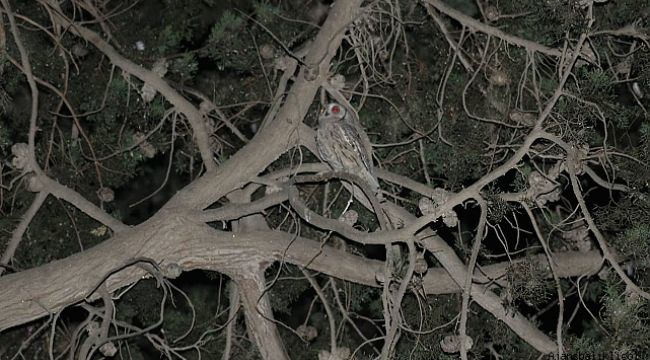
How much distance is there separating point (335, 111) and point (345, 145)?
213 millimetres

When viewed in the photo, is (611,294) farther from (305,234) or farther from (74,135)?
(74,135)

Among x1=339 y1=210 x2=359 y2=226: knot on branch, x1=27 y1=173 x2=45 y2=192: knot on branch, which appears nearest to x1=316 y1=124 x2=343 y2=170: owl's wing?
x1=339 y1=210 x2=359 y2=226: knot on branch

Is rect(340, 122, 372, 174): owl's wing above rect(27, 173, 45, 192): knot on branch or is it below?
below

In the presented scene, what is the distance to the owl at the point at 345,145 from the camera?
181 inches

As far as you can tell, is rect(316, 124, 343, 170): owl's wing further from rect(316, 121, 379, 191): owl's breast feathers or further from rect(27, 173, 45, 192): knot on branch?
rect(27, 173, 45, 192): knot on branch

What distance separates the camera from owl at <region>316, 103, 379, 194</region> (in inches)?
181

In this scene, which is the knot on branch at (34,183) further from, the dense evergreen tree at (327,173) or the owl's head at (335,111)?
the owl's head at (335,111)

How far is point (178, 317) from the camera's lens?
17.6 feet

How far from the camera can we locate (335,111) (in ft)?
15.7

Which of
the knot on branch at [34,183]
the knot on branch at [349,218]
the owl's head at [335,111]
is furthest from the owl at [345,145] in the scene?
the knot on branch at [34,183]

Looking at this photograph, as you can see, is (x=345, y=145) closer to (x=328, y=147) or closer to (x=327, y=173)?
(x=328, y=147)

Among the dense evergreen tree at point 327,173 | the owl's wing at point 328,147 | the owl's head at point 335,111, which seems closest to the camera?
the dense evergreen tree at point 327,173

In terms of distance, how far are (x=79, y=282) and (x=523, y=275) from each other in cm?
184

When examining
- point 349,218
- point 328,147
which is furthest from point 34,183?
point 349,218
